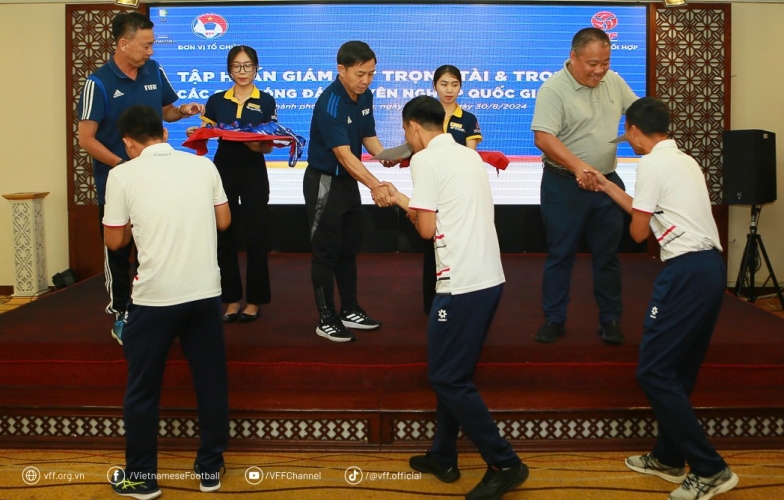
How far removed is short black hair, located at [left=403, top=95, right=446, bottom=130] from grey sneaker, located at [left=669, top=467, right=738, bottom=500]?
151 cm

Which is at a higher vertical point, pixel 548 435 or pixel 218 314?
pixel 218 314

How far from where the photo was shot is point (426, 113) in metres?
2.68

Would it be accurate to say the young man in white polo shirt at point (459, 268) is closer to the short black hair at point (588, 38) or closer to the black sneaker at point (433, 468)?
the black sneaker at point (433, 468)

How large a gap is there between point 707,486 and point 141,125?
7.55 ft

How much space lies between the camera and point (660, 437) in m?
2.99

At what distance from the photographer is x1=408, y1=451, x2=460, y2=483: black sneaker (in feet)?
9.77

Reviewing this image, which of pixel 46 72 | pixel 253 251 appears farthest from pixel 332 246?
pixel 46 72

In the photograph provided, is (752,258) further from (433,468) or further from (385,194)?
(433,468)

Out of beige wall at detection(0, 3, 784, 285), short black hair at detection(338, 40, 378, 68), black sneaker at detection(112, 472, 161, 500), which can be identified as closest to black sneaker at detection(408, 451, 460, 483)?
black sneaker at detection(112, 472, 161, 500)

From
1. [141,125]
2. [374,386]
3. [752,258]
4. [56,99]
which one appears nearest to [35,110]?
[56,99]

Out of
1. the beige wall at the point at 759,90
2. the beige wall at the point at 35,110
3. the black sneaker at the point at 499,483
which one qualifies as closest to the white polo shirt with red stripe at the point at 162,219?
the black sneaker at the point at 499,483

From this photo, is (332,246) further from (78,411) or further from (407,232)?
(407,232)

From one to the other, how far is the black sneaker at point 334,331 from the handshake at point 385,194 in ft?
2.19

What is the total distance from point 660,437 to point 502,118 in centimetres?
385
